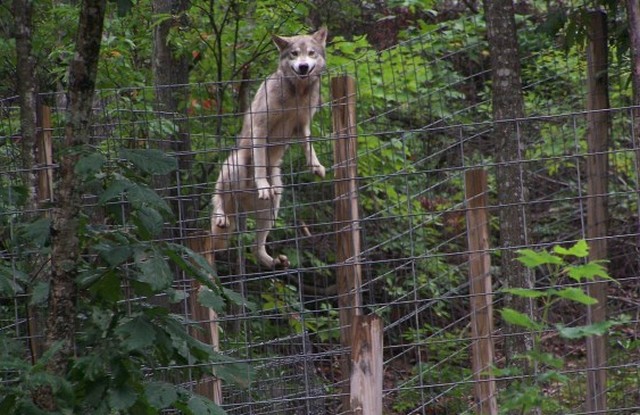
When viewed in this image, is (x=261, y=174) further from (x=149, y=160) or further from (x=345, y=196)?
(x=149, y=160)

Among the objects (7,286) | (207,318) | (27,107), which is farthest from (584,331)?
(27,107)

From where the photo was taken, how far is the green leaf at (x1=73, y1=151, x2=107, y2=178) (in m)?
4.08

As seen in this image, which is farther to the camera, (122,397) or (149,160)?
(149,160)

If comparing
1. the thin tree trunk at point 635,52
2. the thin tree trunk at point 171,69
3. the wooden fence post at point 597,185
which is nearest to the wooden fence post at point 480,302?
the wooden fence post at point 597,185

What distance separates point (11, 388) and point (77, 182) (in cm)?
86

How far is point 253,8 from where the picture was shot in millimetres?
9820

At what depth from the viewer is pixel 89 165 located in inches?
161

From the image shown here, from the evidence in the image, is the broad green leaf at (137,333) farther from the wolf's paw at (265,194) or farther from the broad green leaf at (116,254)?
the wolf's paw at (265,194)

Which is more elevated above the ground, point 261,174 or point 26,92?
point 26,92

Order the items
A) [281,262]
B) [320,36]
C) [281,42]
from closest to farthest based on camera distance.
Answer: [281,262], [281,42], [320,36]

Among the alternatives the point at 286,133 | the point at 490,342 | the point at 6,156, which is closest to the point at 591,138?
the point at 490,342

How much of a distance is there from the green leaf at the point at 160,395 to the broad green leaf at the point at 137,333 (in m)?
0.20

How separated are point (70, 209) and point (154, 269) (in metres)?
0.59

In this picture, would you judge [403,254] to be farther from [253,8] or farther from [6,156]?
[6,156]
